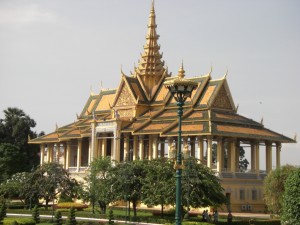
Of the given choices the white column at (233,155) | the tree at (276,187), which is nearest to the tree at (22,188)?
the white column at (233,155)

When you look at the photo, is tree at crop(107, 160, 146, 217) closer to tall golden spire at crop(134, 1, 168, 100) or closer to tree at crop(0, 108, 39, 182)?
tall golden spire at crop(134, 1, 168, 100)

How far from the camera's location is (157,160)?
36.8 m

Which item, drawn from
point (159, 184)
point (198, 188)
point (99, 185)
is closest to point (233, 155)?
point (99, 185)

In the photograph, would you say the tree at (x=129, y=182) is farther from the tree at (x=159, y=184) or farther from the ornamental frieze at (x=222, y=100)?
the ornamental frieze at (x=222, y=100)

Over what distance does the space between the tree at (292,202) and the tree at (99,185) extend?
13296 millimetres

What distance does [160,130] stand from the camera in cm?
4988

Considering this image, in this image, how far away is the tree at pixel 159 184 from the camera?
110ft

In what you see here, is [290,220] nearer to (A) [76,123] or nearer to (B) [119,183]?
(B) [119,183]

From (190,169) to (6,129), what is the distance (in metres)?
46.9

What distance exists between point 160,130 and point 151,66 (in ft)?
46.1

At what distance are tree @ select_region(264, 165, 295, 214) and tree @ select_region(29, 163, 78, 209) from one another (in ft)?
47.0

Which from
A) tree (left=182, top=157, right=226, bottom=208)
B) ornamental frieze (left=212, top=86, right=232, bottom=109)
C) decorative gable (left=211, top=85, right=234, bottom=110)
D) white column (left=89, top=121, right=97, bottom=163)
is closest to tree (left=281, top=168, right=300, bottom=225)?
tree (left=182, top=157, right=226, bottom=208)

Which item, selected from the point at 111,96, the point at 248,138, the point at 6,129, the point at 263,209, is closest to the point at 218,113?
the point at 248,138

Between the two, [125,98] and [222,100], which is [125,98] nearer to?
[125,98]
